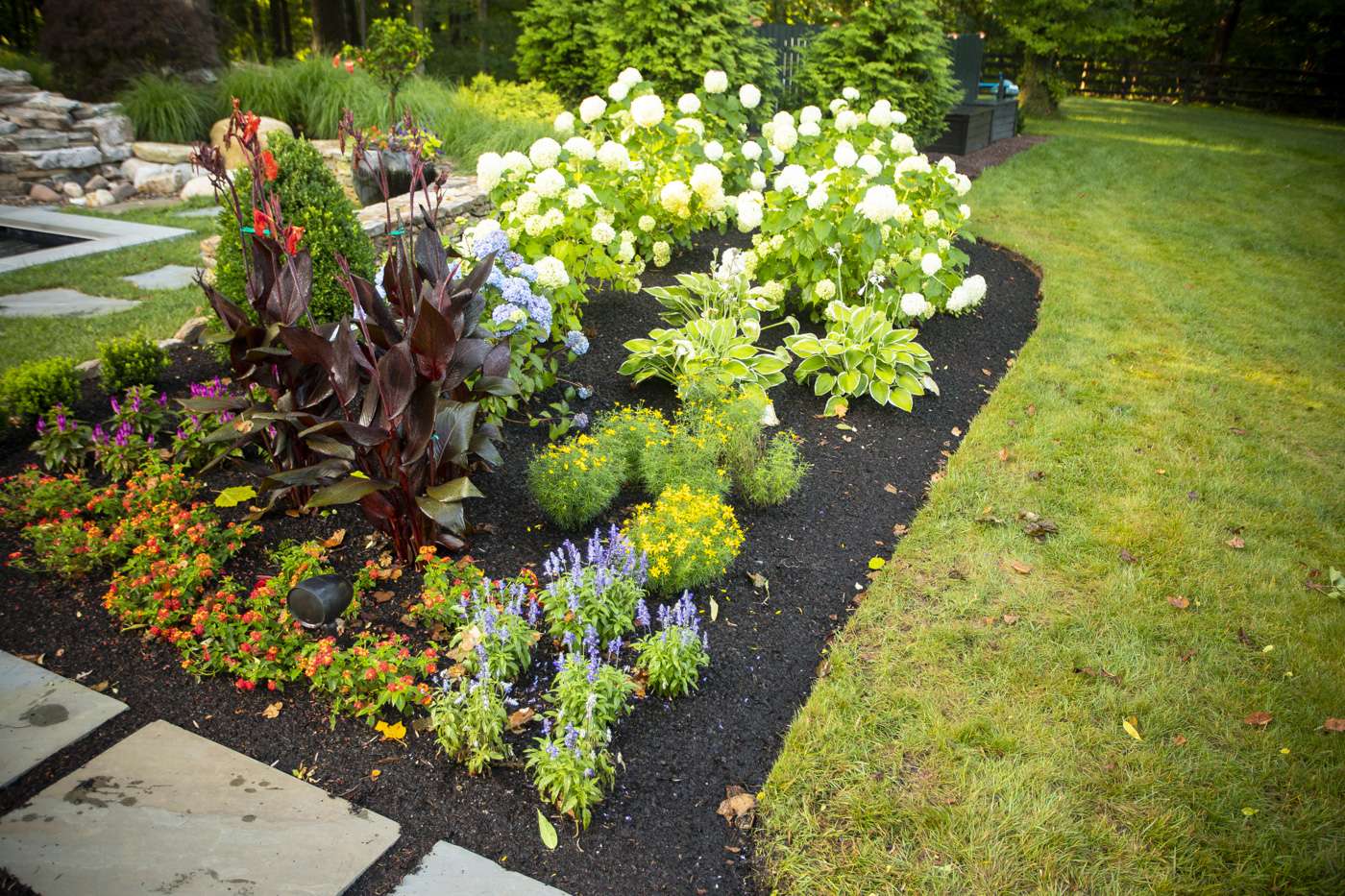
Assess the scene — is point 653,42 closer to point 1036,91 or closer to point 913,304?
point 913,304

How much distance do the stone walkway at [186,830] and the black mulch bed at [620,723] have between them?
49 mm

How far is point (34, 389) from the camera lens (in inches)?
144

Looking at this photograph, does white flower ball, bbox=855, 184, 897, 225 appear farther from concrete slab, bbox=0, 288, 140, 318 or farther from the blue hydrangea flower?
concrete slab, bbox=0, 288, 140, 318

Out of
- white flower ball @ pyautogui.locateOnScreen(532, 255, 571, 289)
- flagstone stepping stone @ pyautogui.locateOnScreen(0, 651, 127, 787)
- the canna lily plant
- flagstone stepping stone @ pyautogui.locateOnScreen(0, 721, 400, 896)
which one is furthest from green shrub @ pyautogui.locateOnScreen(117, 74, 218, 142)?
flagstone stepping stone @ pyautogui.locateOnScreen(0, 721, 400, 896)

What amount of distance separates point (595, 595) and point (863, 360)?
2.52 meters

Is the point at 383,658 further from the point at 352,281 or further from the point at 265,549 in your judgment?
the point at 352,281

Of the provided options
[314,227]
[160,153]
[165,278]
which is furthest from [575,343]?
[160,153]

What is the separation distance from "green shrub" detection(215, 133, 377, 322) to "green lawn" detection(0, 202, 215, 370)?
77cm

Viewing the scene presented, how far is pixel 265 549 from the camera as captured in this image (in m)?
3.04

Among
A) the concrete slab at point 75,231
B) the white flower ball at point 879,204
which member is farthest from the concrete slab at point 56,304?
the white flower ball at point 879,204

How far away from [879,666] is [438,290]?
2.02m

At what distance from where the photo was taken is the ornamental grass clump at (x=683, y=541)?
2904 mm

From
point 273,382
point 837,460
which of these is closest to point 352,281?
point 273,382

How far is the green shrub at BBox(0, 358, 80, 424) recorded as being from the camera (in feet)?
11.9
